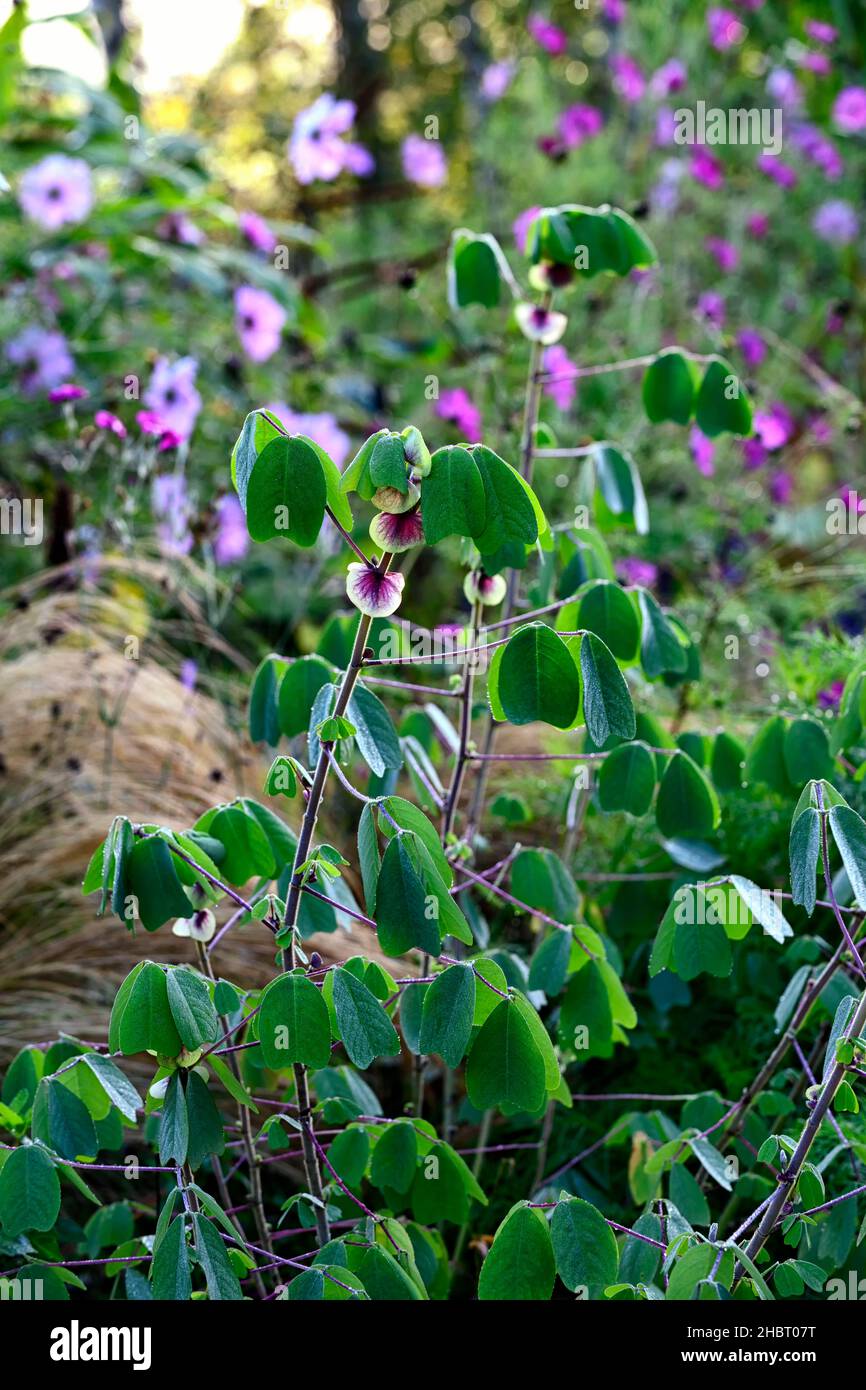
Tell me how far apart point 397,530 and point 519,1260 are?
0.58m

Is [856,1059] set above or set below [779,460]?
below

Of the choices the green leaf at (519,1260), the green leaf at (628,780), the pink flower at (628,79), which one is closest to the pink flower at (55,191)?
the pink flower at (628,79)

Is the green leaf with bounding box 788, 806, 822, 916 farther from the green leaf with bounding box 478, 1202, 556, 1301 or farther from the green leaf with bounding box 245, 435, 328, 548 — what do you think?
the green leaf with bounding box 245, 435, 328, 548

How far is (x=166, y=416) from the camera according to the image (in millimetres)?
2471

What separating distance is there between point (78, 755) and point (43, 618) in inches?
10.7

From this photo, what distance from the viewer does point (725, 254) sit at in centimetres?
446

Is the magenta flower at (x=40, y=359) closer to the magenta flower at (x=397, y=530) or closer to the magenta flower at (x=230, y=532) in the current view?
the magenta flower at (x=230, y=532)

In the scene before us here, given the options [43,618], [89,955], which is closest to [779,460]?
[43,618]

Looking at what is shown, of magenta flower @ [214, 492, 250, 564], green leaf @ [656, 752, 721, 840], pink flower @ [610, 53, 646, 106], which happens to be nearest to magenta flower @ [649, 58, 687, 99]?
pink flower @ [610, 53, 646, 106]

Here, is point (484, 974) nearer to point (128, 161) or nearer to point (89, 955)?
point (89, 955)

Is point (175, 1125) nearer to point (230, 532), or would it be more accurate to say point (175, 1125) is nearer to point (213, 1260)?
point (213, 1260)

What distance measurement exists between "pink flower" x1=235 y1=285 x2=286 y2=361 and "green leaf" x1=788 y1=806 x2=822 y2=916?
7.83 feet

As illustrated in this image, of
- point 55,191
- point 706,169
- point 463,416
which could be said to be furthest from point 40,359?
point 706,169

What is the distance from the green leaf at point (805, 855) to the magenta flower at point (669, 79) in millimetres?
Answer: 3655
